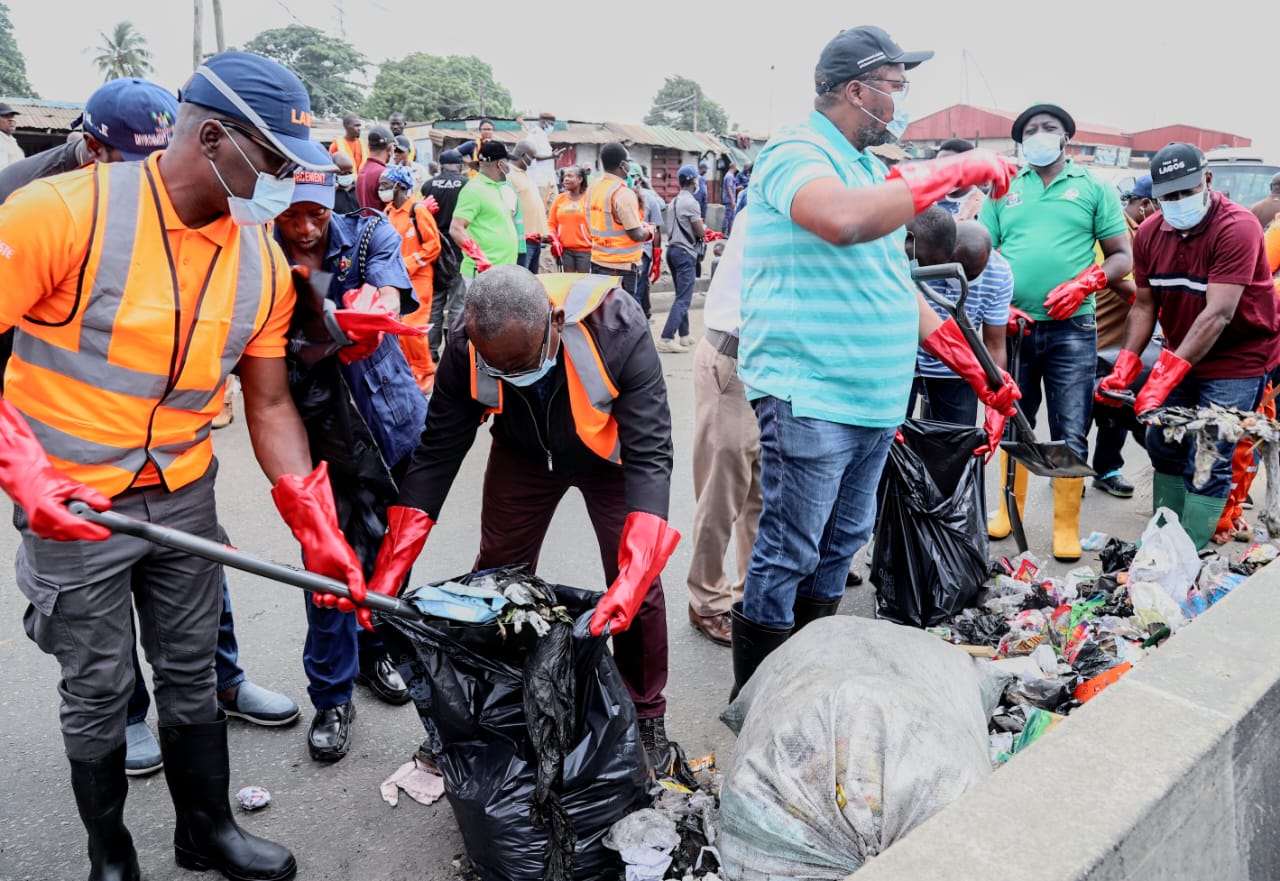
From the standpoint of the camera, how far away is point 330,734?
9.04 ft

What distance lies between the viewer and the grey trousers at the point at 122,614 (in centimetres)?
199

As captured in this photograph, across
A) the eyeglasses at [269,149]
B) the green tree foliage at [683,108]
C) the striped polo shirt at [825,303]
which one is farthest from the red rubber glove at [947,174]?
the green tree foliage at [683,108]

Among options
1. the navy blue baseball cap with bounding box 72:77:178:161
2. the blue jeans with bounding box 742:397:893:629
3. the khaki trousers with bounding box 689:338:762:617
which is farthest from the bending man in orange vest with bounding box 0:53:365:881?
the khaki trousers with bounding box 689:338:762:617

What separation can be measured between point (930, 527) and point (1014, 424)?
754mm

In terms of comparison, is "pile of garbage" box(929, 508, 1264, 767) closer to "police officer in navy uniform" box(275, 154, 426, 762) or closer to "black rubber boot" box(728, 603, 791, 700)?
"black rubber boot" box(728, 603, 791, 700)

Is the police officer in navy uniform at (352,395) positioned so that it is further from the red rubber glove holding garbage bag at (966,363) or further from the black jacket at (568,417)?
the red rubber glove holding garbage bag at (966,363)

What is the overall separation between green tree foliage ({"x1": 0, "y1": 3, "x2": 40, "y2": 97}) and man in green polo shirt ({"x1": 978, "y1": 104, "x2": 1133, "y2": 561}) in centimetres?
5133

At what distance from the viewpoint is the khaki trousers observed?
10.9 ft

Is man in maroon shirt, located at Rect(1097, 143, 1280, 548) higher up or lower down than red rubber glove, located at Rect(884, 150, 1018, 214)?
lower down

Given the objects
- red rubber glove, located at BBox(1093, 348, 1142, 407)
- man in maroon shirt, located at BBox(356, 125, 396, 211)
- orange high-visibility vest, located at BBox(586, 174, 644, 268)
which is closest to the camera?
red rubber glove, located at BBox(1093, 348, 1142, 407)

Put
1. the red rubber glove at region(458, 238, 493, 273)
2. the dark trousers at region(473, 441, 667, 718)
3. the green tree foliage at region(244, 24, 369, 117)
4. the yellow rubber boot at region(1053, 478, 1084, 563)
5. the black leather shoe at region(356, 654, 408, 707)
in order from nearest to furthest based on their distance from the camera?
the dark trousers at region(473, 441, 667, 718)
the black leather shoe at region(356, 654, 408, 707)
the yellow rubber boot at region(1053, 478, 1084, 563)
the red rubber glove at region(458, 238, 493, 273)
the green tree foliage at region(244, 24, 369, 117)

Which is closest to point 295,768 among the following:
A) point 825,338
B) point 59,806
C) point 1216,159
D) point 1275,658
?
point 59,806

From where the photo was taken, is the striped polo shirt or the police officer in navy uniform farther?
the police officer in navy uniform

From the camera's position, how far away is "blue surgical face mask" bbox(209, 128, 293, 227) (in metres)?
1.99
